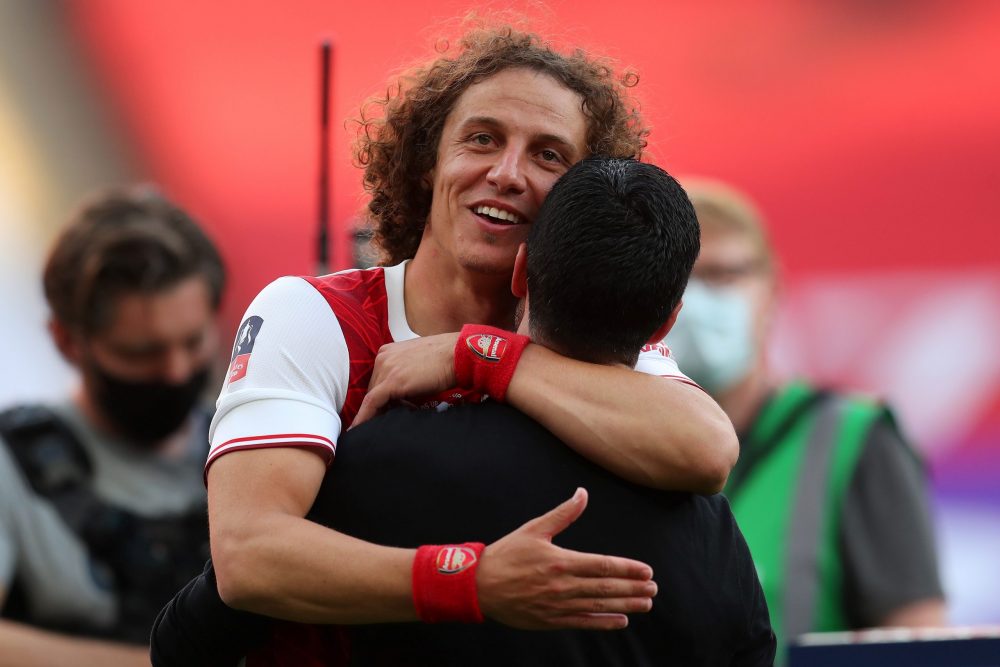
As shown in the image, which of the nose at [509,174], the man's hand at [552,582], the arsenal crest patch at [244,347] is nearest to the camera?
the man's hand at [552,582]

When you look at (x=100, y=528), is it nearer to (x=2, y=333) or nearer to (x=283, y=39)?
(x=2, y=333)

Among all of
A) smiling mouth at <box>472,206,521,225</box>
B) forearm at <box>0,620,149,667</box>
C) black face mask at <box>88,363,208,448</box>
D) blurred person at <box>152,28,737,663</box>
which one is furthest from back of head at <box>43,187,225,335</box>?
smiling mouth at <box>472,206,521,225</box>

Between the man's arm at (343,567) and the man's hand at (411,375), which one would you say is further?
the man's hand at (411,375)

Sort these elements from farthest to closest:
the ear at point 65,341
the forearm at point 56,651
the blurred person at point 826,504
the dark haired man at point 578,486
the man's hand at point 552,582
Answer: the ear at point 65,341, the blurred person at point 826,504, the forearm at point 56,651, the dark haired man at point 578,486, the man's hand at point 552,582

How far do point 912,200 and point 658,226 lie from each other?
4269 mm

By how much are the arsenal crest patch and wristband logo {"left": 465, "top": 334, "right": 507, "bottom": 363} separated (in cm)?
35

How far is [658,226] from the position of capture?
227 centimetres

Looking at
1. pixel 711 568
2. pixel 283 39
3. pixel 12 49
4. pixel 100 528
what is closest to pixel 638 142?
pixel 711 568

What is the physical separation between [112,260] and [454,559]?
2736mm

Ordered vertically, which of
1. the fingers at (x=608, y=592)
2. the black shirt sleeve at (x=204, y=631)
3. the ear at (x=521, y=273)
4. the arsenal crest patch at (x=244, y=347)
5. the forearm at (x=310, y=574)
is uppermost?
the ear at (x=521, y=273)

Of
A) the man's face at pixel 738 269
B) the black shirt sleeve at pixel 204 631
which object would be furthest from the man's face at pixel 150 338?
the black shirt sleeve at pixel 204 631

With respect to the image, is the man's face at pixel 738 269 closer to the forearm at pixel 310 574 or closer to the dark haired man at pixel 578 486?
the dark haired man at pixel 578 486

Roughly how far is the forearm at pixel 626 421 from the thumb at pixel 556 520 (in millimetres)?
167

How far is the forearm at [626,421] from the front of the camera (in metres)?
2.17
